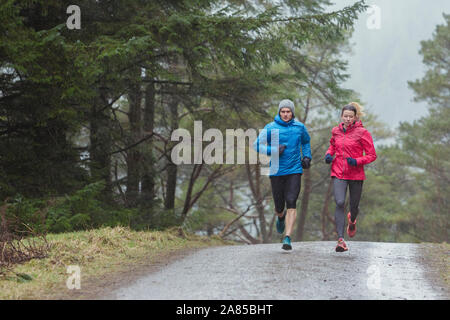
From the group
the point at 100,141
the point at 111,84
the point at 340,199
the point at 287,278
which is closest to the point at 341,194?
the point at 340,199

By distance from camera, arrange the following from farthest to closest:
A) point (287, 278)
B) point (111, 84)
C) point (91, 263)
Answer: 1. point (111, 84)
2. point (91, 263)
3. point (287, 278)

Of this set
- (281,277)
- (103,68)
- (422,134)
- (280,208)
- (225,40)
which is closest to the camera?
(281,277)

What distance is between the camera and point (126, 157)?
1376 centimetres

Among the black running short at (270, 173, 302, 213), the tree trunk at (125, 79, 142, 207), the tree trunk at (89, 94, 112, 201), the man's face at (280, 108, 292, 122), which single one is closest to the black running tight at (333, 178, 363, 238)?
the black running short at (270, 173, 302, 213)

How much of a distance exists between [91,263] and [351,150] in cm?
419

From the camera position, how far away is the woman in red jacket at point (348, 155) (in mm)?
7789

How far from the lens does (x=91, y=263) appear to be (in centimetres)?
684

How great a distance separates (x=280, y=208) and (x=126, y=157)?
6621 mm

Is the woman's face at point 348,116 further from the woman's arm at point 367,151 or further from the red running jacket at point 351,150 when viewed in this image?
the woman's arm at point 367,151

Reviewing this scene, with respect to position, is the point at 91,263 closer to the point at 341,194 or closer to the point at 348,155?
A: the point at 341,194

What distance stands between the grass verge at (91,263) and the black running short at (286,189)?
1914 mm

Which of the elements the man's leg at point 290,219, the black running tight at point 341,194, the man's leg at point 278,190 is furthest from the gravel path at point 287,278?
the man's leg at point 278,190

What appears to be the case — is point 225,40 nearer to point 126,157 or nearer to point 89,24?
point 89,24
